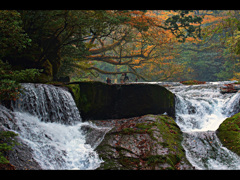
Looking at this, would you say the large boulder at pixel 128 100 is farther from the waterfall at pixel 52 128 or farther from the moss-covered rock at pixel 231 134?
the moss-covered rock at pixel 231 134

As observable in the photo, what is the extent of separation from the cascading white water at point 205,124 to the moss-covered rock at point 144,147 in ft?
1.55

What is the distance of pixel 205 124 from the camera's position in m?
10.5

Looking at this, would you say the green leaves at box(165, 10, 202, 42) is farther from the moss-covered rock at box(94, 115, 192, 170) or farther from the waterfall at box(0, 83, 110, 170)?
the moss-covered rock at box(94, 115, 192, 170)

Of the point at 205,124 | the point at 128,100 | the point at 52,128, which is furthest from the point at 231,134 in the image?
the point at 52,128

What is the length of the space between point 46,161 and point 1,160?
1454 millimetres

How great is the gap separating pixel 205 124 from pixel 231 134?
12.8ft

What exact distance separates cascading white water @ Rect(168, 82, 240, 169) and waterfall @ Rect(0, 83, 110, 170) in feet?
9.68

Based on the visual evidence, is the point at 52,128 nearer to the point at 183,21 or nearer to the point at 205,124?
the point at 205,124

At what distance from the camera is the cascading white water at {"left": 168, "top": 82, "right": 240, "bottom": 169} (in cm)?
569

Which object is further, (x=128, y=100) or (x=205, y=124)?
(x=128, y=100)

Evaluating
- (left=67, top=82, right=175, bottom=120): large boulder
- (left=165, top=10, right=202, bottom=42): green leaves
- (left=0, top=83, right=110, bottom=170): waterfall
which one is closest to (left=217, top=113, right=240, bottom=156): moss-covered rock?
(left=0, top=83, right=110, bottom=170): waterfall

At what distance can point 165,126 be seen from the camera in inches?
270

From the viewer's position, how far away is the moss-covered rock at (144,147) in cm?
505
